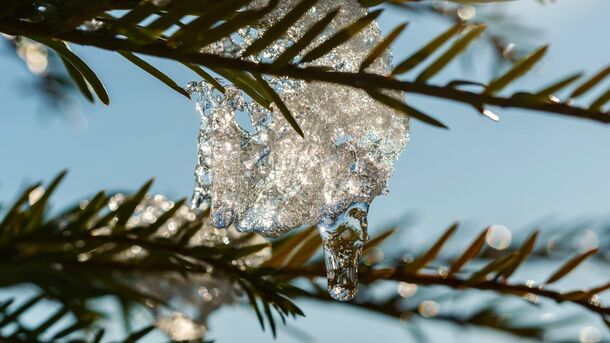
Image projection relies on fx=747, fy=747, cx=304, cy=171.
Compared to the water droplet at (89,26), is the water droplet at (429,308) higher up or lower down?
lower down

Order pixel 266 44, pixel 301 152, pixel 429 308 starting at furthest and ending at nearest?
pixel 429 308
pixel 301 152
pixel 266 44

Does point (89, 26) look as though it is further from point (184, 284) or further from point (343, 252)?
point (184, 284)

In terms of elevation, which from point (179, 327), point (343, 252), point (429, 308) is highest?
point (343, 252)

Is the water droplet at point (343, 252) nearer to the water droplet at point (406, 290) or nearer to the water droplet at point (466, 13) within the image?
the water droplet at point (406, 290)

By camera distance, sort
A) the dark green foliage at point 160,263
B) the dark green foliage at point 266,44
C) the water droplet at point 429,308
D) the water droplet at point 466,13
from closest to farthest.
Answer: the dark green foliage at point 266,44 < the dark green foliage at point 160,263 < the water droplet at point 429,308 < the water droplet at point 466,13

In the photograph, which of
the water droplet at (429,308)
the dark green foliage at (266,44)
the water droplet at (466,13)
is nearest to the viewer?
the dark green foliage at (266,44)

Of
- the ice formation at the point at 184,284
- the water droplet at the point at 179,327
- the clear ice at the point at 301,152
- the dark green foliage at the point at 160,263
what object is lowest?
the water droplet at the point at 179,327

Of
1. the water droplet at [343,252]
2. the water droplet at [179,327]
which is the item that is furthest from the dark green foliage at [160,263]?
the water droplet at [179,327]

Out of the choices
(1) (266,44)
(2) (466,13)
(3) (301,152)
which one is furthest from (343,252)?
(2) (466,13)

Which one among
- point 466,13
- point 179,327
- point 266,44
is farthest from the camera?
point 179,327
